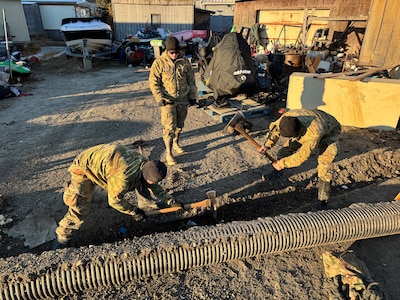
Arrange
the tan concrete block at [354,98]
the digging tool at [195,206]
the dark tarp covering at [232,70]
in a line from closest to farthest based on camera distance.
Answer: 1. the digging tool at [195,206]
2. the tan concrete block at [354,98]
3. the dark tarp covering at [232,70]

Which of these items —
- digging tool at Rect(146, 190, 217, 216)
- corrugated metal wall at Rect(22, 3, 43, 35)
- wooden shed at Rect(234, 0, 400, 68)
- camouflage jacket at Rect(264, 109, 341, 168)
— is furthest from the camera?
corrugated metal wall at Rect(22, 3, 43, 35)

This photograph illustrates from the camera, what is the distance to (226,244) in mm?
2844

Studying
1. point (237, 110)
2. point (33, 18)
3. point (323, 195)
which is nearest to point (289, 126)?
point (323, 195)

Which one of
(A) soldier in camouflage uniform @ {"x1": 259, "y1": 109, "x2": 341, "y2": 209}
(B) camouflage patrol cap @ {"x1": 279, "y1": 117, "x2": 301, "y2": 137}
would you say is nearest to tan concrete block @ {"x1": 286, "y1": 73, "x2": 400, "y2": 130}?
(A) soldier in camouflage uniform @ {"x1": 259, "y1": 109, "x2": 341, "y2": 209}

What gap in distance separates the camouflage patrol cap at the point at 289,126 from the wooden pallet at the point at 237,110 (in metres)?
2.96

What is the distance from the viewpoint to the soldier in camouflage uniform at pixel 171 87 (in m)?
4.36

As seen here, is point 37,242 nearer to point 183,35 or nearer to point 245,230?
point 245,230

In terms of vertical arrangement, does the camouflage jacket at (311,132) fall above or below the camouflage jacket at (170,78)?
below

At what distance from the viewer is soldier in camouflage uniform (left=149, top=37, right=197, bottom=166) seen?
14.3ft

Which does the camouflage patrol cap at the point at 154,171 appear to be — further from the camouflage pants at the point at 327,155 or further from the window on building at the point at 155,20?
the window on building at the point at 155,20

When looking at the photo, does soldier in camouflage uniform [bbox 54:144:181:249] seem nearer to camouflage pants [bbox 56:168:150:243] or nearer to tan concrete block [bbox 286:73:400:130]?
camouflage pants [bbox 56:168:150:243]

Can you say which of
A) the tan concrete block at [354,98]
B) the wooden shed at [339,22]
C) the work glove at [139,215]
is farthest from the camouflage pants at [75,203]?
the wooden shed at [339,22]

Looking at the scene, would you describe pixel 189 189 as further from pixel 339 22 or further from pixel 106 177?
pixel 339 22

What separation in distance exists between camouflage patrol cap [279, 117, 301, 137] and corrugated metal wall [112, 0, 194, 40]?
1512 centimetres
